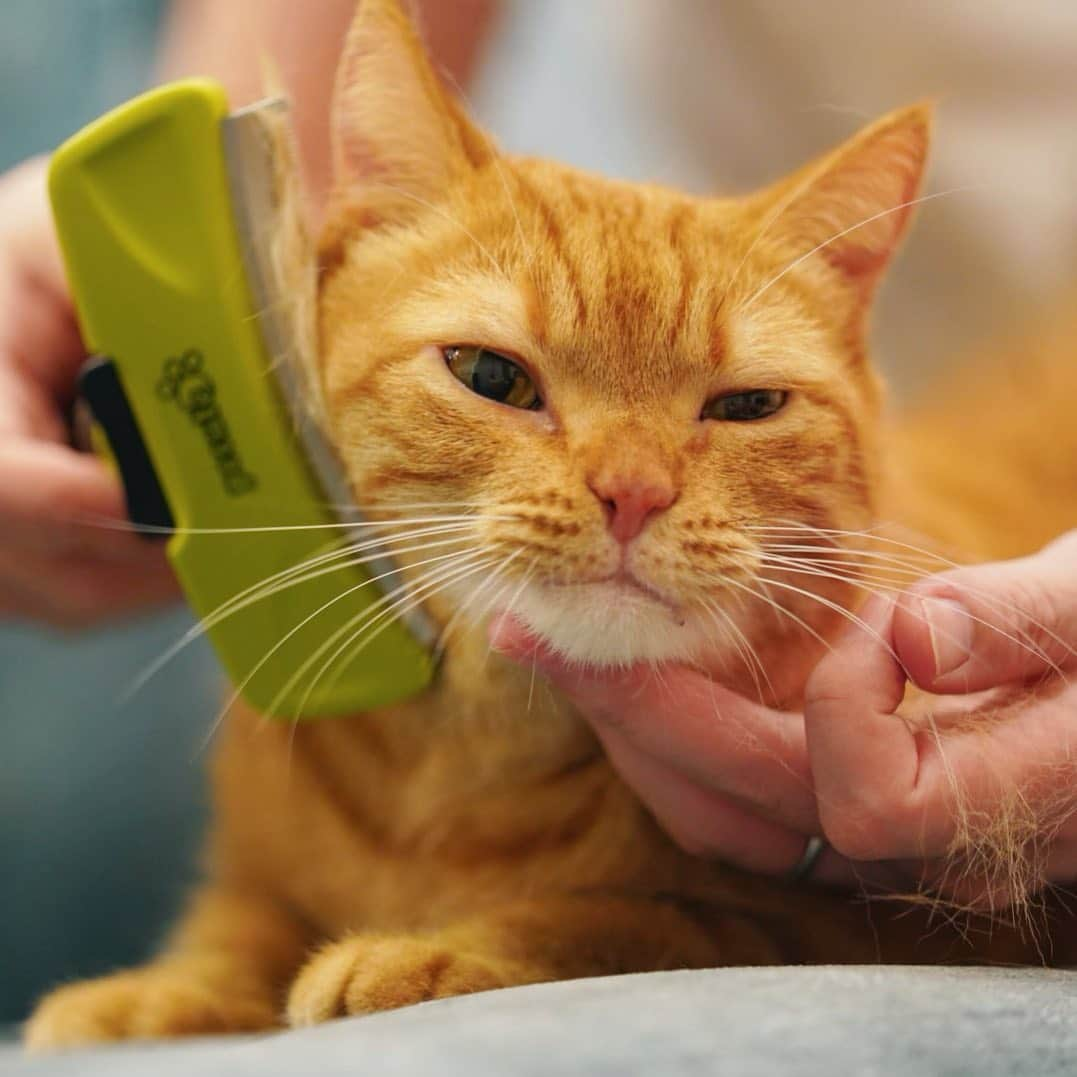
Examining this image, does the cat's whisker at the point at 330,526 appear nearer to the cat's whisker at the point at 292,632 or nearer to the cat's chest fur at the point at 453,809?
the cat's whisker at the point at 292,632

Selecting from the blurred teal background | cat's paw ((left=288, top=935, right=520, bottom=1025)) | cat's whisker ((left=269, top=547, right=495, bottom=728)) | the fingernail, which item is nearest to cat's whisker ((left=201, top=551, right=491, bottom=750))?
cat's whisker ((left=269, top=547, right=495, bottom=728))

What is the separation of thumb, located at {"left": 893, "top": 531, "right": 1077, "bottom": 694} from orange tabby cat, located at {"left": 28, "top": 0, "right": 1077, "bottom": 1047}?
0.41 ft

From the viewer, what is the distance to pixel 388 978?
756 millimetres

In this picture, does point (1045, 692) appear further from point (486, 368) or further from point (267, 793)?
point (267, 793)

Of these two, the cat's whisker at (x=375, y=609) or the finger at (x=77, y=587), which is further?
the finger at (x=77, y=587)

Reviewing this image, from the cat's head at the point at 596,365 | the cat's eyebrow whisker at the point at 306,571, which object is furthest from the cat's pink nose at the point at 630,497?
the cat's eyebrow whisker at the point at 306,571

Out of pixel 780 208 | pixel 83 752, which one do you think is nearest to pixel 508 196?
pixel 780 208

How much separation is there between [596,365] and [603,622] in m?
0.18

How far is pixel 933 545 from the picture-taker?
39.1 inches

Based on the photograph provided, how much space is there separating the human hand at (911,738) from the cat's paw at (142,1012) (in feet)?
1.37

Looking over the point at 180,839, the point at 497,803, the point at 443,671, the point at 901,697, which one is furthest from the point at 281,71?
the point at 180,839

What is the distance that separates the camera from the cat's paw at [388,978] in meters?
0.75

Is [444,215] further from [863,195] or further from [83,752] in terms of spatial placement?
[83,752]

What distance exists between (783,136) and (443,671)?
1104 mm
